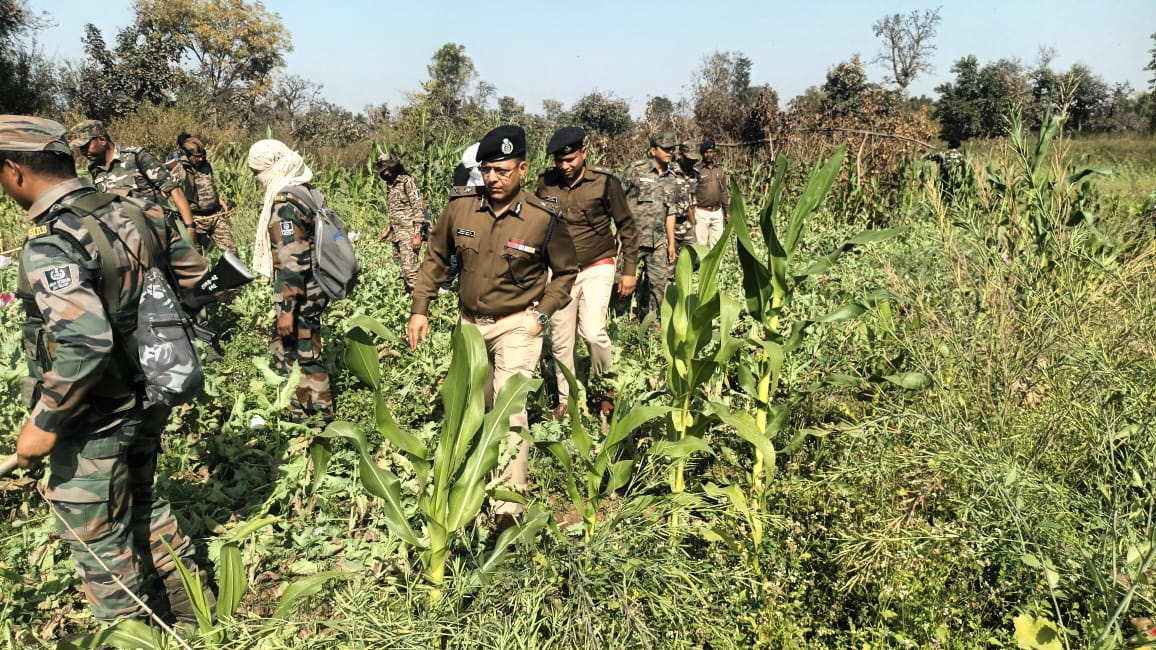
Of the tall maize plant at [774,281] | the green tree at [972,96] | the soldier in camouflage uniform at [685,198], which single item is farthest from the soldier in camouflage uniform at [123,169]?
the green tree at [972,96]

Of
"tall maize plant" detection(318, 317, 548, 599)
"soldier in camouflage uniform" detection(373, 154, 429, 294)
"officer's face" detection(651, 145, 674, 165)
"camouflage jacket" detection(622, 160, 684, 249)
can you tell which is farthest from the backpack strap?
"officer's face" detection(651, 145, 674, 165)

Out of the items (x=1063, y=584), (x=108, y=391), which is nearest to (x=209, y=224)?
(x=108, y=391)

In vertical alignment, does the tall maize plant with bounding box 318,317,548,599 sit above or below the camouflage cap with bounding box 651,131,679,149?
below

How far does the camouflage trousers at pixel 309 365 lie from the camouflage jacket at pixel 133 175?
8.71 feet

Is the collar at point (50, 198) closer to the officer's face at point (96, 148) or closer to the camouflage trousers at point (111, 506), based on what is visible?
the camouflage trousers at point (111, 506)

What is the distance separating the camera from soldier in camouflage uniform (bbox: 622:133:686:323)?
6.71 meters

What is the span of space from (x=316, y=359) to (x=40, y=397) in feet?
7.57

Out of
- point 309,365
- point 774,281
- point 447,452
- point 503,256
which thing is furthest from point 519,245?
point 309,365

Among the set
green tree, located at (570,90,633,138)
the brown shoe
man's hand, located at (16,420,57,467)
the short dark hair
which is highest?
green tree, located at (570,90,633,138)

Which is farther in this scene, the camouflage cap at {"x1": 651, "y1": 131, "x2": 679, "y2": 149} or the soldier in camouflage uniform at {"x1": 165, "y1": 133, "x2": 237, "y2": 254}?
the soldier in camouflage uniform at {"x1": 165, "y1": 133, "x2": 237, "y2": 254}

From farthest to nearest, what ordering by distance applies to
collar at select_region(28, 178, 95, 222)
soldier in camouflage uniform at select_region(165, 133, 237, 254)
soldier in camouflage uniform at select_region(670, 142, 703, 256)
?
soldier in camouflage uniform at select_region(165, 133, 237, 254)
soldier in camouflage uniform at select_region(670, 142, 703, 256)
collar at select_region(28, 178, 95, 222)

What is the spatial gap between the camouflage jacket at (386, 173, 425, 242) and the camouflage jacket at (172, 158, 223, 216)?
7.54 feet

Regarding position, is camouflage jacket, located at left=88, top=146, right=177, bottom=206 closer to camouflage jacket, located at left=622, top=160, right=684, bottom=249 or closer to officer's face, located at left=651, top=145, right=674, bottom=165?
camouflage jacket, located at left=622, top=160, right=684, bottom=249

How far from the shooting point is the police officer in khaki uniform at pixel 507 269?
3.39 m
